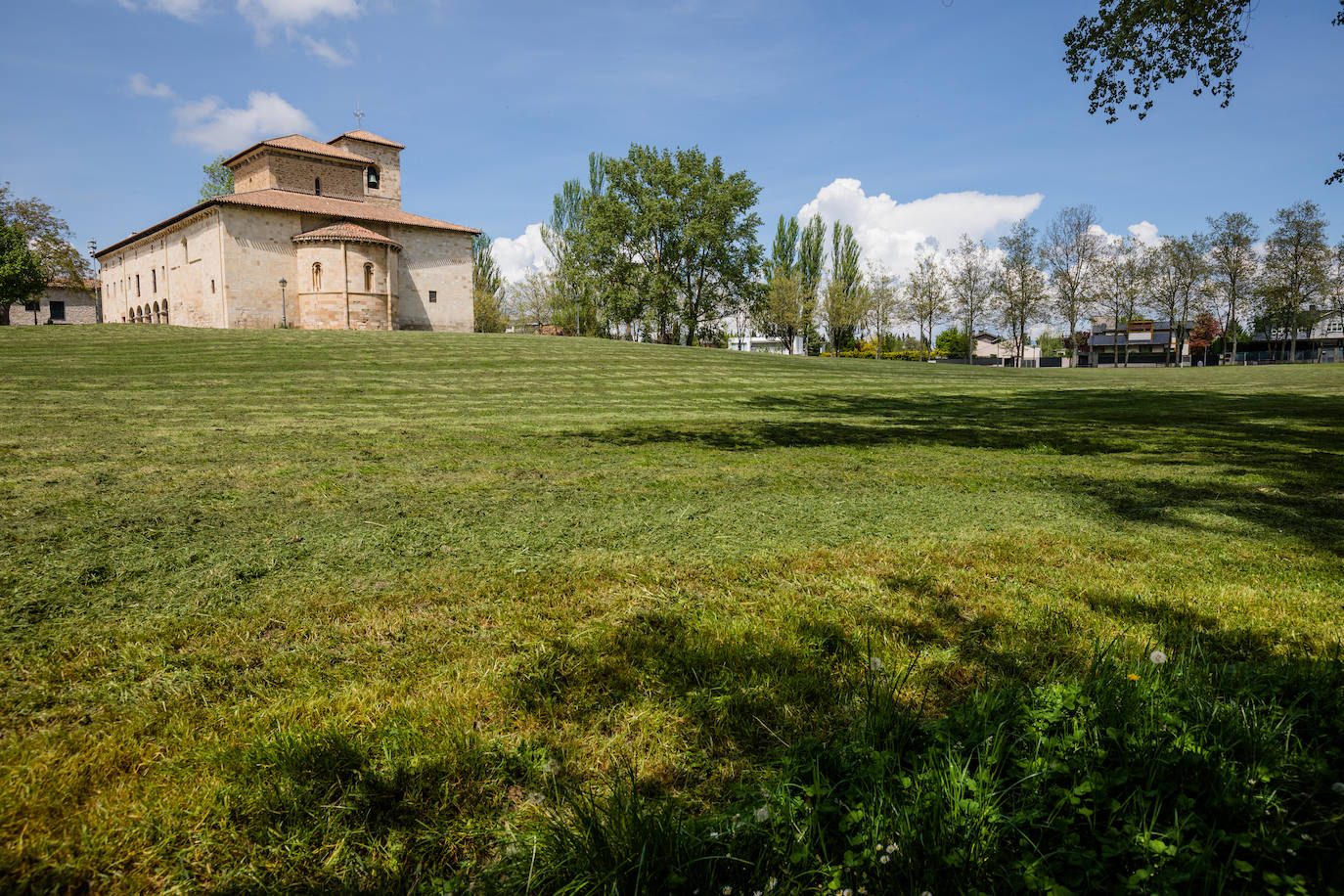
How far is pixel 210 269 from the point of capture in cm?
4200

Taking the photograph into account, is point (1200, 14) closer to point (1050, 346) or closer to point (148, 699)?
point (148, 699)

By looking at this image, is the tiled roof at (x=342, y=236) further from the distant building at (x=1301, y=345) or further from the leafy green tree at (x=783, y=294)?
the distant building at (x=1301, y=345)

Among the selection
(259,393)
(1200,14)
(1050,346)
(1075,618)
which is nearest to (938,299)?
(1200,14)

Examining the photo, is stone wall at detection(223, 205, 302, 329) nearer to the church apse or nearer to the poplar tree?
the church apse

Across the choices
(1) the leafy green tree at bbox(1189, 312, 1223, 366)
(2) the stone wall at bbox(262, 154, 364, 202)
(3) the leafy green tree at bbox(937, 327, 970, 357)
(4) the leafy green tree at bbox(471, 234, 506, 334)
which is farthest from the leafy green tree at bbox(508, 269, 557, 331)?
(1) the leafy green tree at bbox(1189, 312, 1223, 366)

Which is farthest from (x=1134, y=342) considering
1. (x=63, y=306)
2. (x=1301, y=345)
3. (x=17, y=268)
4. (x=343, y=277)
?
(x=63, y=306)

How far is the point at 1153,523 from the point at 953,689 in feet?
10.7

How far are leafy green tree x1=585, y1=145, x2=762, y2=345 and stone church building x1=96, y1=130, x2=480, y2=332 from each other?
1059 cm

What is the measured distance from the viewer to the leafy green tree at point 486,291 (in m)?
66.8

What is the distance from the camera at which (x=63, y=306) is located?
6519 centimetres

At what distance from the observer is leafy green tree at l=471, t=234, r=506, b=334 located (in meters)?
66.8

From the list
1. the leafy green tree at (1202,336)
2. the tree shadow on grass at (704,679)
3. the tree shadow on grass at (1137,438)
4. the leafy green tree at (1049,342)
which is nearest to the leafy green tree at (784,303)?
the tree shadow on grass at (1137,438)

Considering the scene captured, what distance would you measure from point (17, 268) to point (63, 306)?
24838 millimetres

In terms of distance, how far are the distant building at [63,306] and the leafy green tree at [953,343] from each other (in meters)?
95.3
